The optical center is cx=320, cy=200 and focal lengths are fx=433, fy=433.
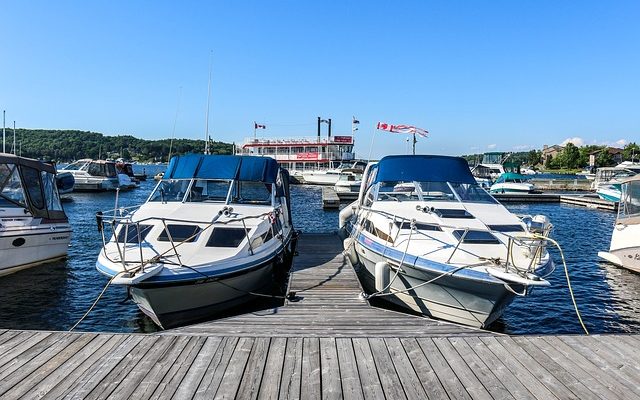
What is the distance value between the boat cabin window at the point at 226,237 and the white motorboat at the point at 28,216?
321 inches

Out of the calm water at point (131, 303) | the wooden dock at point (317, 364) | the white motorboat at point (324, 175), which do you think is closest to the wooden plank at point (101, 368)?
the wooden dock at point (317, 364)

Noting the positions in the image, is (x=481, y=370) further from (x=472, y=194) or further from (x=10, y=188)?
(x=10, y=188)

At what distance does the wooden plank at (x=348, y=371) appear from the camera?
180 inches

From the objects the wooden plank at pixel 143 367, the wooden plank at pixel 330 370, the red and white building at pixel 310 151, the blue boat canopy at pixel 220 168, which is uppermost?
the red and white building at pixel 310 151

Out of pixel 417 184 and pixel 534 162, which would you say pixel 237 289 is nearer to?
pixel 417 184

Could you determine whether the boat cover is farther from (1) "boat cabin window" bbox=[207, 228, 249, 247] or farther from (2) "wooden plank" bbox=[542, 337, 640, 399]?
(2) "wooden plank" bbox=[542, 337, 640, 399]

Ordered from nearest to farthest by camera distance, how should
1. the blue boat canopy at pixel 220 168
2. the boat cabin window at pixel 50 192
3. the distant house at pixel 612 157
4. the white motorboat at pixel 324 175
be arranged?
the blue boat canopy at pixel 220 168
the boat cabin window at pixel 50 192
the white motorboat at pixel 324 175
the distant house at pixel 612 157

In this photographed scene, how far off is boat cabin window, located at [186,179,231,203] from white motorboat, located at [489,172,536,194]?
124 feet

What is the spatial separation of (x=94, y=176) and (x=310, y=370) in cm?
4764

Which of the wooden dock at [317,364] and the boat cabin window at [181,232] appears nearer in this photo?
the wooden dock at [317,364]

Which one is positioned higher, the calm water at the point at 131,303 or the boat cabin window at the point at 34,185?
the boat cabin window at the point at 34,185

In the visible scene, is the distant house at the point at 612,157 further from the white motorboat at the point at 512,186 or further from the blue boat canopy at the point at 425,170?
the blue boat canopy at the point at 425,170

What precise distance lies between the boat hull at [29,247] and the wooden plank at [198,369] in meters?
11.0

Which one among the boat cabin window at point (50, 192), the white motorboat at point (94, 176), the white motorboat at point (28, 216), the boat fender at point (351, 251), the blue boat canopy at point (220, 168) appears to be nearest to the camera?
the blue boat canopy at point (220, 168)
